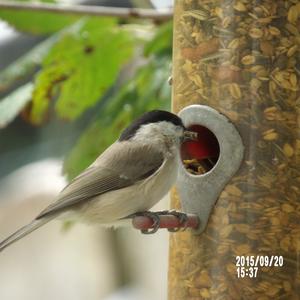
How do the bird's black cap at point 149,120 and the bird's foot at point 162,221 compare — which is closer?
the bird's foot at point 162,221

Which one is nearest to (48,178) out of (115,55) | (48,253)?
(48,253)

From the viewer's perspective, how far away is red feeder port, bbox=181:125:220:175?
3.56 m

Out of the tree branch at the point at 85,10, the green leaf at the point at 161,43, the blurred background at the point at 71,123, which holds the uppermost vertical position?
the tree branch at the point at 85,10

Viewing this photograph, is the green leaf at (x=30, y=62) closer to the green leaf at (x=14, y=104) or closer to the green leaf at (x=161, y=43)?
the green leaf at (x=14, y=104)

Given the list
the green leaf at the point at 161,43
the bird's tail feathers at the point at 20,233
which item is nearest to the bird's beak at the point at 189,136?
the green leaf at the point at 161,43

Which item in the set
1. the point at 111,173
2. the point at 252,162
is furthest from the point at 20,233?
the point at 252,162

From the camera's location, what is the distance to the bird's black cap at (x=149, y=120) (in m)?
3.51

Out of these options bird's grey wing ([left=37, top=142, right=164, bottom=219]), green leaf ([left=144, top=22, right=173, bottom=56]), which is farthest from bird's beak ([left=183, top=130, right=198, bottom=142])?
green leaf ([left=144, top=22, right=173, bottom=56])

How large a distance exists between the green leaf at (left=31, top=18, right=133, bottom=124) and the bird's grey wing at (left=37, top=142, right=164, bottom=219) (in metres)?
0.28

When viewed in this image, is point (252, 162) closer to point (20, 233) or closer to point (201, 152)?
point (201, 152)

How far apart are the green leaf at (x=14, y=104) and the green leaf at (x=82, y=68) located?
0.04 m

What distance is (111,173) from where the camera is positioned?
3.56 meters

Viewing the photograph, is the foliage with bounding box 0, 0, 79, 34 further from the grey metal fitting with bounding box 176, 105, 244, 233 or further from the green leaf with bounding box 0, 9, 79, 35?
the grey metal fitting with bounding box 176, 105, 244, 233

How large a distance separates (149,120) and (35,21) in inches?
27.6
